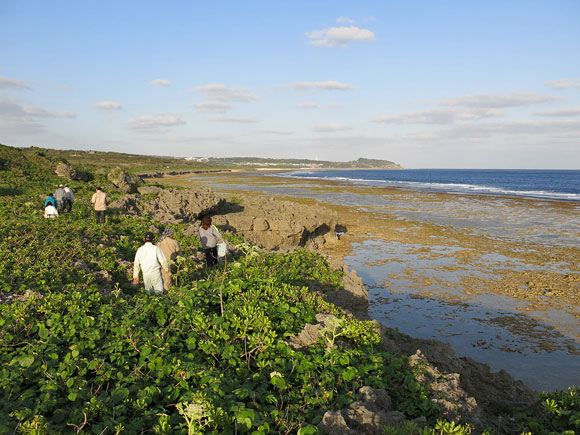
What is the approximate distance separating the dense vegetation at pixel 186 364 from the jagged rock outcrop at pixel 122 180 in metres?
16.1

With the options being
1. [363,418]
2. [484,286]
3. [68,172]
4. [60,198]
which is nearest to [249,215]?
[60,198]

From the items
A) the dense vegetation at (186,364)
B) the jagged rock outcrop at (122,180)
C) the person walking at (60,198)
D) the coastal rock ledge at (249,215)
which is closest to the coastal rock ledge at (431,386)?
the dense vegetation at (186,364)

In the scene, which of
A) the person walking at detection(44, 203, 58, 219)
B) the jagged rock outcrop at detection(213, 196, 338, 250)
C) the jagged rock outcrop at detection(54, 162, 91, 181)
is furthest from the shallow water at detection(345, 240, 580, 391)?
the jagged rock outcrop at detection(54, 162, 91, 181)

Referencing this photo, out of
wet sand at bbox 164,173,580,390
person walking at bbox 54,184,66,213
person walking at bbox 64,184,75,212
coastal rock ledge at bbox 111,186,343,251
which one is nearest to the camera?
wet sand at bbox 164,173,580,390

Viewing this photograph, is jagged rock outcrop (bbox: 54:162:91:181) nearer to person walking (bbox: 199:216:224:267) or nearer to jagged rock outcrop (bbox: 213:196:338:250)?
jagged rock outcrop (bbox: 213:196:338:250)

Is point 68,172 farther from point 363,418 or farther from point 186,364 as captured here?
point 363,418

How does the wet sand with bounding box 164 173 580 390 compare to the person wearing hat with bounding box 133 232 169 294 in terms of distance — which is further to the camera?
the wet sand with bounding box 164 173 580 390

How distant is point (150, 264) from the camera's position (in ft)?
25.0

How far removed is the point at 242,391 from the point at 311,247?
15373 millimetres

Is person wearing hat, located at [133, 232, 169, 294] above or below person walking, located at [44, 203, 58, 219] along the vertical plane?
below

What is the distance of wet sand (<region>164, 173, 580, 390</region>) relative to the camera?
880cm

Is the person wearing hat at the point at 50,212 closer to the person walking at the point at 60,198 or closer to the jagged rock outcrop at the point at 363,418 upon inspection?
the person walking at the point at 60,198

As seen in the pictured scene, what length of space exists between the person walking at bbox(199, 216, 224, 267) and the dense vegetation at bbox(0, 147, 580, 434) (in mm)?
2842

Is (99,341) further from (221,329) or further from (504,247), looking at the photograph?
(504,247)
